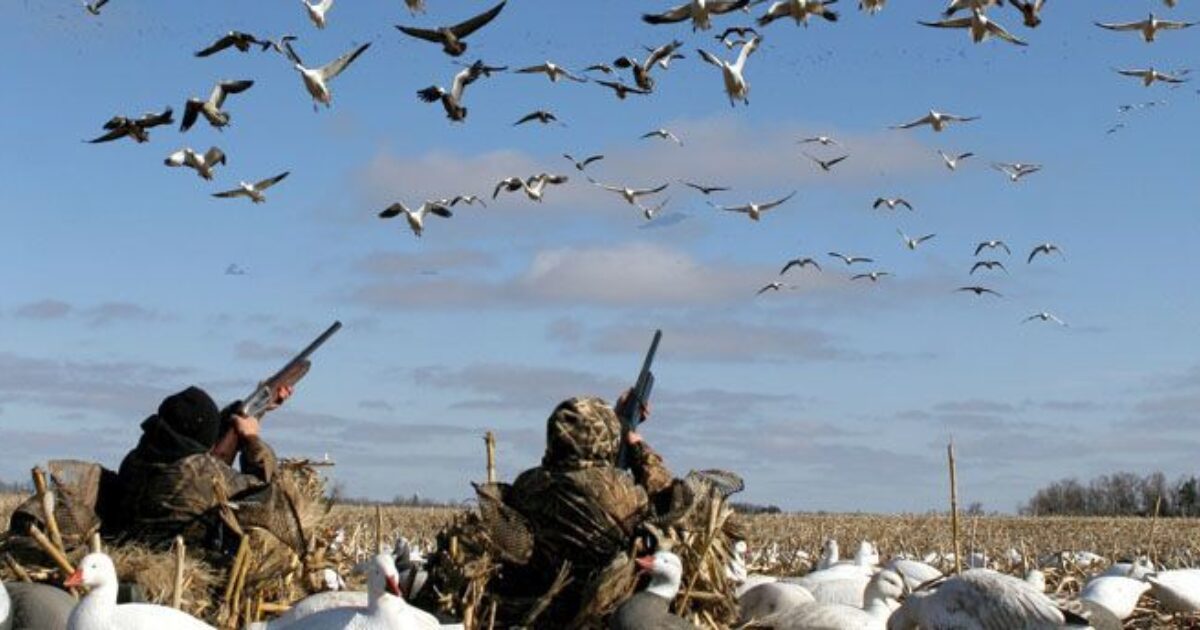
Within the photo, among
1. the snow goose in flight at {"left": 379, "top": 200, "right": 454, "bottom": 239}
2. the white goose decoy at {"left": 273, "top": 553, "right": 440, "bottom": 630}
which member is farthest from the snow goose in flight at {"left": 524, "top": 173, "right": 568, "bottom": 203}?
the white goose decoy at {"left": 273, "top": 553, "right": 440, "bottom": 630}

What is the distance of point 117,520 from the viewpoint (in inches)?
449

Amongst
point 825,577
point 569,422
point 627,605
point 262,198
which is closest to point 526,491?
point 569,422

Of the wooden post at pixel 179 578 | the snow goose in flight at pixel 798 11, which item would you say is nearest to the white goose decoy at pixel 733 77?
the snow goose in flight at pixel 798 11

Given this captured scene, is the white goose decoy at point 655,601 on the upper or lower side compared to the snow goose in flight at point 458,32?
lower

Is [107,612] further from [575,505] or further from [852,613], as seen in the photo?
[852,613]

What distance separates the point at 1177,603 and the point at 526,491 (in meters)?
6.69

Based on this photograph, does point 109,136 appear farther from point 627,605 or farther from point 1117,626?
point 1117,626

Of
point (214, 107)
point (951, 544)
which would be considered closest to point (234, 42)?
Answer: point (214, 107)

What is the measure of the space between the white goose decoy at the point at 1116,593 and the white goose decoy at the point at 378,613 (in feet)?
22.4

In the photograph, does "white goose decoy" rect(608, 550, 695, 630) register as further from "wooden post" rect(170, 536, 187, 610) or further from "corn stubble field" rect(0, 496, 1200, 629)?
"wooden post" rect(170, 536, 187, 610)

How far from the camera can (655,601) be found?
10.1 m

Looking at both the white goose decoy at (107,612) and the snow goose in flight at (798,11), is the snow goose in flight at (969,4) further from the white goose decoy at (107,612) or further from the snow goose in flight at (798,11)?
the white goose decoy at (107,612)

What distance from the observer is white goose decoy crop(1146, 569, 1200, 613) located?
14922mm

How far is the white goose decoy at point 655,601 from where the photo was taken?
9.91 meters
